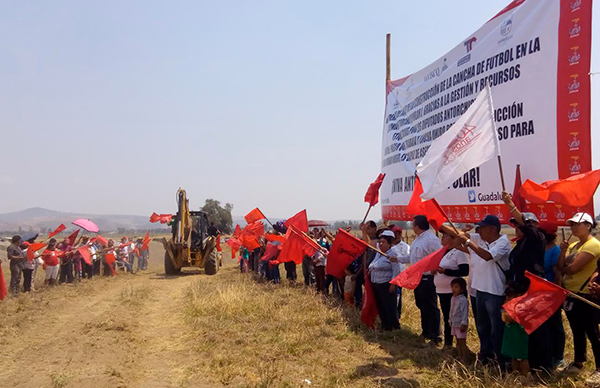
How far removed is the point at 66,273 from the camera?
1608 centimetres

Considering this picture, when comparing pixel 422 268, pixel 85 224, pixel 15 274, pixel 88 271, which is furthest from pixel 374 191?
pixel 88 271

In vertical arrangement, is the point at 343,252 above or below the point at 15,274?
above

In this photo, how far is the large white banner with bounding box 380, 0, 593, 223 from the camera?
5648mm

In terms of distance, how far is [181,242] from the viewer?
18078 millimetres

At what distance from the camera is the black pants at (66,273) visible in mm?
15914

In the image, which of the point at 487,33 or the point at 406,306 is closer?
the point at 487,33

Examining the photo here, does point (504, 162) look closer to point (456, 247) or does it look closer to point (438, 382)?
point (456, 247)

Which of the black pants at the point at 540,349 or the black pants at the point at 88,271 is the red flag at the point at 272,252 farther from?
the black pants at the point at 540,349

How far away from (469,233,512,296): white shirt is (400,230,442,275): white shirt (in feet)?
4.17

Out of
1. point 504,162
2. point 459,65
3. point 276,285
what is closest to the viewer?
point 504,162

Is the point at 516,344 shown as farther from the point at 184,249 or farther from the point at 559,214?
the point at 184,249

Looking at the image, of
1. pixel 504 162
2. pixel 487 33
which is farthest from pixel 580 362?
pixel 487 33

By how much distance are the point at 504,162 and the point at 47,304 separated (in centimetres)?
916

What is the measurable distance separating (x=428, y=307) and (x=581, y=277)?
2212 millimetres
